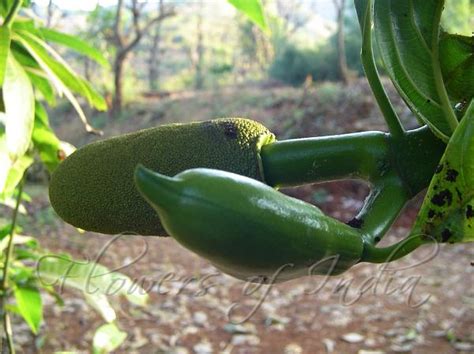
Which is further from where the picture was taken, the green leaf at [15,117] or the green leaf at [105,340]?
the green leaf at [105,340]

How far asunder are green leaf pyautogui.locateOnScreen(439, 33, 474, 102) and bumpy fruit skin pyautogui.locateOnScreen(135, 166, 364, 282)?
147mm

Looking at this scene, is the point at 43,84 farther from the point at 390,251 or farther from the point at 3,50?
the point at 390,251

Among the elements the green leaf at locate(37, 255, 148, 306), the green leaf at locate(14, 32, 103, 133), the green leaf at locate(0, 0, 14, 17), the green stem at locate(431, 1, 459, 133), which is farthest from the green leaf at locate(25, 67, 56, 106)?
the green stem at locate(431, 1, 459, 133)

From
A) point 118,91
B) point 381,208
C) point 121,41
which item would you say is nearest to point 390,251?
point 381,208

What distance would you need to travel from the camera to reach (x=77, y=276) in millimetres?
1079

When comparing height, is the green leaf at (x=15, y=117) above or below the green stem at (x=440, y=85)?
below

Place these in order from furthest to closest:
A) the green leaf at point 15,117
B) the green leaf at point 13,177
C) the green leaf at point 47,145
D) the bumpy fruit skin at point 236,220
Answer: the green leaf at point 47,145 → the green leaf at point 13,177 → the green leaf at point 15,117 → the bumpy fruit skin at point 236,220

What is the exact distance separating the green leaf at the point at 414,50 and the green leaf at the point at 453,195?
5 centimetres

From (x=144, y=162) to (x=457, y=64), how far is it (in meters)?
0.22

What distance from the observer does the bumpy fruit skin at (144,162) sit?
0.38 m

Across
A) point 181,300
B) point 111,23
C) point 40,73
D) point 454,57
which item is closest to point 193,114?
point 111,23

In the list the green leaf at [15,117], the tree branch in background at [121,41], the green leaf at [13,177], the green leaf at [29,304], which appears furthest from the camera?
the tree branch in background at [121,41]

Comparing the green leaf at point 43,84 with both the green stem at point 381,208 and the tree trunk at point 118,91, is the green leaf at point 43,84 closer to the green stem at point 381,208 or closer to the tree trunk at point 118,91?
the green stem at point 381,208

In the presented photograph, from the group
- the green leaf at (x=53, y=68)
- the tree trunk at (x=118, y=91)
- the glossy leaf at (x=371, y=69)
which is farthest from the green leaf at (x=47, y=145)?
the tree trunk at (x=118, y=91)
